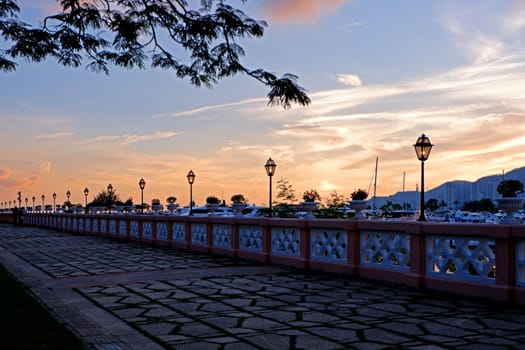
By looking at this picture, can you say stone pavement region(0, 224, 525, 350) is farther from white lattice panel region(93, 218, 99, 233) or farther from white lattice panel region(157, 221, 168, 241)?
white lattice panel region(93, 218, 99, 233)

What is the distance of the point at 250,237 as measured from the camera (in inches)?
667

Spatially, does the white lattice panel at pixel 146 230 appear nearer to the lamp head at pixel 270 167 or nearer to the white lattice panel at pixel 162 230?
the white lattice panel at pixel 162 230

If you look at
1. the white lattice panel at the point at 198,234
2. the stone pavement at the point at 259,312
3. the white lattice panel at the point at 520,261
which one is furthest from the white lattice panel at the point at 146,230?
the white lattice panel at the point at 520,261

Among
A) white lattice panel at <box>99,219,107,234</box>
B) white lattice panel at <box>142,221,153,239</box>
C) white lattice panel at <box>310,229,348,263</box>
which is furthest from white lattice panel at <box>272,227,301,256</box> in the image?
white lattice panel at <box>99,219,107,234</box>

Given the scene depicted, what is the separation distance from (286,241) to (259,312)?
6.51 meters

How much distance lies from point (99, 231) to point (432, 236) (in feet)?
83.3

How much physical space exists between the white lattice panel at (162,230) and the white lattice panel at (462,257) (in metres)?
13.9

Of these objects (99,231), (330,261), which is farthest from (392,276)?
(99,231)

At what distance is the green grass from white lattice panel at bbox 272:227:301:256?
653cm

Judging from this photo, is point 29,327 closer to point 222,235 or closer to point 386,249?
point 386,249

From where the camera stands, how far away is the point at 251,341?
6.95 m

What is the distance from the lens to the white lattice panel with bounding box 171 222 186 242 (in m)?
21.5

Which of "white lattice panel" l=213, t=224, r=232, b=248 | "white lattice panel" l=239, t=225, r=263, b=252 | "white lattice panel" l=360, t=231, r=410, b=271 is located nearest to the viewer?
"white lattice panel" l=360, t=231, r=410, b=271

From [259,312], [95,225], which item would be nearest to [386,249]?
[259,312]
